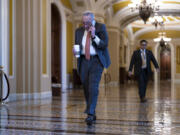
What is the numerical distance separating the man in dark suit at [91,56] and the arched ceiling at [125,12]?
782cm

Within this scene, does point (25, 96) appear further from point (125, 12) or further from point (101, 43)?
point (125, 12)

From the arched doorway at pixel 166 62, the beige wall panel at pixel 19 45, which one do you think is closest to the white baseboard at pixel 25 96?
the beige wall panel at pixel 19 45

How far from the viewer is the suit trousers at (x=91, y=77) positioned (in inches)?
128

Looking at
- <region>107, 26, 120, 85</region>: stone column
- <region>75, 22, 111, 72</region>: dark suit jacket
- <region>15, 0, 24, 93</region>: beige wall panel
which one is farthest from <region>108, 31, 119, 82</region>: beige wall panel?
<region>75, 22, 111, 72</region>: dark suit jacket

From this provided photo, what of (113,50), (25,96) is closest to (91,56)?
(25,96)

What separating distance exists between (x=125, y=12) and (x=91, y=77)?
12.7 metres

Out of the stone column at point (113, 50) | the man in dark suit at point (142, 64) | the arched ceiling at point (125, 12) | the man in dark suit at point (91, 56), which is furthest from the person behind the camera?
the stone column at point (113, 50)

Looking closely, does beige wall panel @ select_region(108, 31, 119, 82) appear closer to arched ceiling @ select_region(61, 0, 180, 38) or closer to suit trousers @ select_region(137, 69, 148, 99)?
arched ceiling @ select_region(61, 0, 180, 38)

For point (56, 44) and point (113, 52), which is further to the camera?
point (113, 52)

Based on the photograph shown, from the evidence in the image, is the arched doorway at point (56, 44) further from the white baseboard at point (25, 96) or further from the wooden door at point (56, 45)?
the white baseboard at point (25, 96)

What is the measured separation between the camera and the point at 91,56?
3.31 metres

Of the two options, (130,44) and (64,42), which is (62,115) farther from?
(130,44)

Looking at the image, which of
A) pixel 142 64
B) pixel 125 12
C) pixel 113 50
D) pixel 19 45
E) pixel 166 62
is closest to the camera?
pixel 142 64

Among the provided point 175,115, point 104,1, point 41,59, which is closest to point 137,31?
point 104,1
